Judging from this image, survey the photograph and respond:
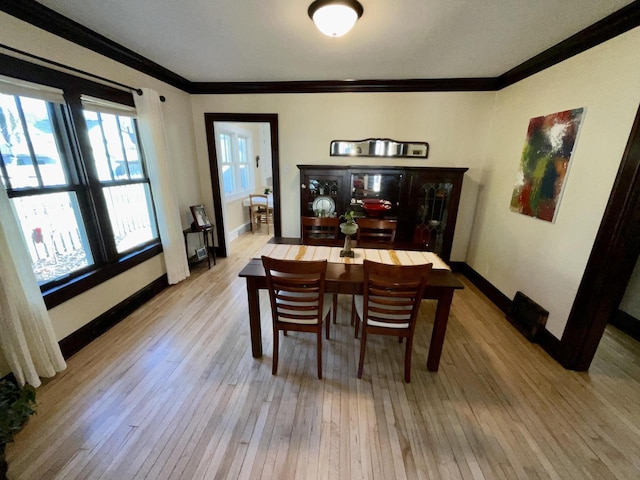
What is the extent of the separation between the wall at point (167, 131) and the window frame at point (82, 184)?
0.34ft

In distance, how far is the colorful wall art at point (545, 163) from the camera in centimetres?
198

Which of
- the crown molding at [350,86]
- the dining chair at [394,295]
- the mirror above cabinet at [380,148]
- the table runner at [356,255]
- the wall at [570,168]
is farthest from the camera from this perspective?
the mirror above cabinet at [380,148]

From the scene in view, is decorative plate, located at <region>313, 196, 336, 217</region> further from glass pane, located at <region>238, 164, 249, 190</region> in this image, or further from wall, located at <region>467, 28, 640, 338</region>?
glass pane, located at <region>238, 164, 249, 190</region>

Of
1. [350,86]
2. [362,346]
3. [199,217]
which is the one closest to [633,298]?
[362,346]

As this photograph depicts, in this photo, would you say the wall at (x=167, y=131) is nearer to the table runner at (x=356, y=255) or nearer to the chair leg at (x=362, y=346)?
the table runner at (x=356, y=255)

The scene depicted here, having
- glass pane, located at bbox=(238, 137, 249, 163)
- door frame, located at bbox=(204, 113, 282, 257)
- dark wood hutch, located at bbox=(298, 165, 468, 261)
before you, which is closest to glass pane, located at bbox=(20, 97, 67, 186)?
door frame, located at bbox=(204, 113, 282, 257)

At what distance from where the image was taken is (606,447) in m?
1.34

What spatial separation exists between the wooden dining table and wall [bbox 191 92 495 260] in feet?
5.81

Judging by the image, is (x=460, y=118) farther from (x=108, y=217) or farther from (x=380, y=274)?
(x=108, y=217)

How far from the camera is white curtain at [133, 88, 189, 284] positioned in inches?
98.3

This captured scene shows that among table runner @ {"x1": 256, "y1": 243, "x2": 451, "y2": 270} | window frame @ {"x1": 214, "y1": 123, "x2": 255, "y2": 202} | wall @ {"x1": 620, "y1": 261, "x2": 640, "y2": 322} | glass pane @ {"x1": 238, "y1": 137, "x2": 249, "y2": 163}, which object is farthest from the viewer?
glass pane @ {"x1": 238, "y1": 137, "x2": 249, "y2": 163}

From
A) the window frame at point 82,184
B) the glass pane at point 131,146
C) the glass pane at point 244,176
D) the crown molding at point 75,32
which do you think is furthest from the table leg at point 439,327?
the glass pane at point 244,176

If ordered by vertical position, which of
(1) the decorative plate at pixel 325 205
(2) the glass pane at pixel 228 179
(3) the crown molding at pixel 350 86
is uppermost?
(3) the crown molding at pixel 350 86

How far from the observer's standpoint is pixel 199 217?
338 centimetres
